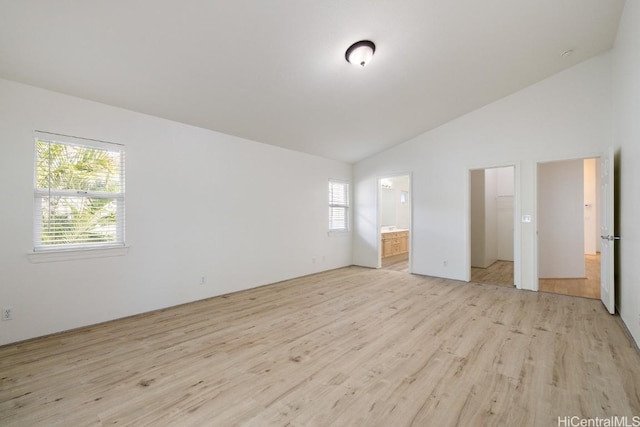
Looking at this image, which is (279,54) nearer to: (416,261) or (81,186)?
(81,186)

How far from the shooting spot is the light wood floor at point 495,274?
18.3ft

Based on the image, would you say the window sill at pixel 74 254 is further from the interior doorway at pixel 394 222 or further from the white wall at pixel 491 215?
the white wall at pixel 491 215

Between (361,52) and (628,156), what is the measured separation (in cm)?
321

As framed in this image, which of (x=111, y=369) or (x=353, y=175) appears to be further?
(x=353, y=175)

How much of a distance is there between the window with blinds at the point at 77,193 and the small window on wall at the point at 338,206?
4263mm

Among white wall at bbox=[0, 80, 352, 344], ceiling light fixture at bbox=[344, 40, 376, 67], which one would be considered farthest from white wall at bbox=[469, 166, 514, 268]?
ceiling light fixture at bbox=[344, 40, 376, 67]

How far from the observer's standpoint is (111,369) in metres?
2.48

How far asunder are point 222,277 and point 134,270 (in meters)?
1.28

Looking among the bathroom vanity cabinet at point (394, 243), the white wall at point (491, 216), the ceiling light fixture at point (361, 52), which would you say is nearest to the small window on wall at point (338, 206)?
the bathroom vanity cabinet at point (394, 243)

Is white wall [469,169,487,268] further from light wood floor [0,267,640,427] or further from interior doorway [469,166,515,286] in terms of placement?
light wood floor [0,267,640,427]

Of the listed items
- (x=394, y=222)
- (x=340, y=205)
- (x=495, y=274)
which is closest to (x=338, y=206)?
(x=340, y=205)

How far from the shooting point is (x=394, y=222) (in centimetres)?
997

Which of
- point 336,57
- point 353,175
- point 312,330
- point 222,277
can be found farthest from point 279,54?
point 353,175

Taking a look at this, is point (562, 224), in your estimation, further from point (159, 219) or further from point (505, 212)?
point (159, 219)
